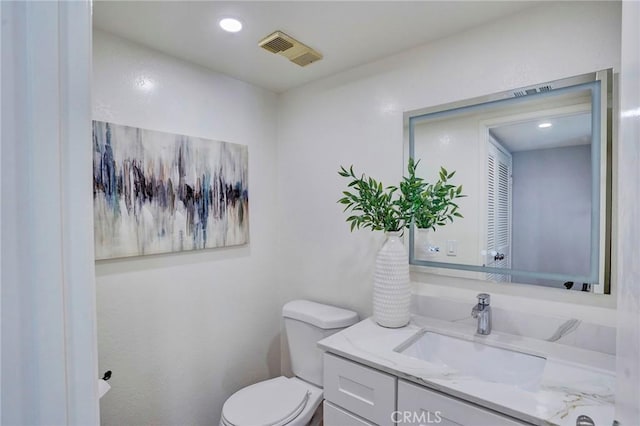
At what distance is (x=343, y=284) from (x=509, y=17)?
1.57 metres

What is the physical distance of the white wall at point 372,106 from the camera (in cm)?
127

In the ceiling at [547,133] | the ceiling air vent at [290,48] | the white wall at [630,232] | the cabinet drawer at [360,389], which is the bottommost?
the cabinet drawer at [360,389]

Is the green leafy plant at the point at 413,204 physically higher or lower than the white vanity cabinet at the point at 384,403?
higher

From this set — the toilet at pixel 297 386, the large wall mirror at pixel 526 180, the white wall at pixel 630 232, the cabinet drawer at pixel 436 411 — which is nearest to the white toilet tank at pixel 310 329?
the toilet at pixel 297 386

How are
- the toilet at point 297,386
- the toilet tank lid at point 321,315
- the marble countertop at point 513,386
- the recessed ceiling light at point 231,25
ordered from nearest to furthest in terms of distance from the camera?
the marble countertop at point 513,386 → the recessed ceiling light at point 231,25 → the toilet at point 297,386 → the toilet tank lid at point 321,315

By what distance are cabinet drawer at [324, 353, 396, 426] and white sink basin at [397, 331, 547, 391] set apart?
0.61 ft

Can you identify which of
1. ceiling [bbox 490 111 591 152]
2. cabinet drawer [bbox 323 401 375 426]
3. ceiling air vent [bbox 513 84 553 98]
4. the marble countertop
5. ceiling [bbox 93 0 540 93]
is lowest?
cabinet drawer [bbox 323 401 375 426]

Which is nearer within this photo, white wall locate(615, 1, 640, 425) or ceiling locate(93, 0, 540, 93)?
white wall locate(615, 1, 640, 425)

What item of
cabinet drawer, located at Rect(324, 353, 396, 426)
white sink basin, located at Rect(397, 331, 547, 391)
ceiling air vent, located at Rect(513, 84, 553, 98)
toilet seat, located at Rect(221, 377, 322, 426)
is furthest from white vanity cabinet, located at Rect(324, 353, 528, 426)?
ceiling air vent, located at Rect(513, 84, 553, 98)

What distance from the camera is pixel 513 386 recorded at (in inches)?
46.3

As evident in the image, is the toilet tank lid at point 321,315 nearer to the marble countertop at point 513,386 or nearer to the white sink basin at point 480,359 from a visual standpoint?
the marble countertop at point 513,386

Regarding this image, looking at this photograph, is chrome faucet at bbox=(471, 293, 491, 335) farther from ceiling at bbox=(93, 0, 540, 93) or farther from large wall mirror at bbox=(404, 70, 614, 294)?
ceiling at bbox=(93, 0, 540, 93)

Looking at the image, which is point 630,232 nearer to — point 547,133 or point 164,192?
point 547,133

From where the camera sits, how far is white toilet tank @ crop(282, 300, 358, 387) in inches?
70.0
